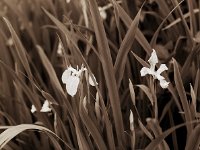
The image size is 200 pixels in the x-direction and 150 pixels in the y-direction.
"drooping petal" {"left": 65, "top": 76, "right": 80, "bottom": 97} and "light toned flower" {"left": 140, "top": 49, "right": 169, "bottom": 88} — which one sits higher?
"drooping petal" {"left": 65, "top": 76, "right": 80, "bottom": 97}

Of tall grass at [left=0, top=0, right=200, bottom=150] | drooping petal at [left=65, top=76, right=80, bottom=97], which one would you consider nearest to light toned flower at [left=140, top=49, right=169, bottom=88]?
tall grass at [left=0, top=0, right=200, bottom=150]

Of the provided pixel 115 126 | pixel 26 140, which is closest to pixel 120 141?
pixel 115 126

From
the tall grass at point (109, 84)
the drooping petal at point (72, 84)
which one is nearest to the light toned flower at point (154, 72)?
the tall grass at point (109, 84)

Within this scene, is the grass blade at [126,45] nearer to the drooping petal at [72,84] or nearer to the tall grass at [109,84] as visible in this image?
the tall grass at [109,84]

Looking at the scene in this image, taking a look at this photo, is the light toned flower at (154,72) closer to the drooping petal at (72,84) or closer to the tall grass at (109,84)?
the tall grass at (109,84)

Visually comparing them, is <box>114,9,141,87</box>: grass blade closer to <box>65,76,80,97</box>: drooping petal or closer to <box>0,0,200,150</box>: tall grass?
<box>0,0,200,150</box>: tall grass

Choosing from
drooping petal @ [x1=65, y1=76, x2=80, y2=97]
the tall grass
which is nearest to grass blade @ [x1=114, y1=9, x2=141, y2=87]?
the tall grass

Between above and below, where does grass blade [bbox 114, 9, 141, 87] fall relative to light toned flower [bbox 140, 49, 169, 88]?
above

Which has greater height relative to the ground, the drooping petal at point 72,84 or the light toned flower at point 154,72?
the drooping petal at point 72,84

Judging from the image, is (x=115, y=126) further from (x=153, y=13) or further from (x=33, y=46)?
(x=33, y=46)
